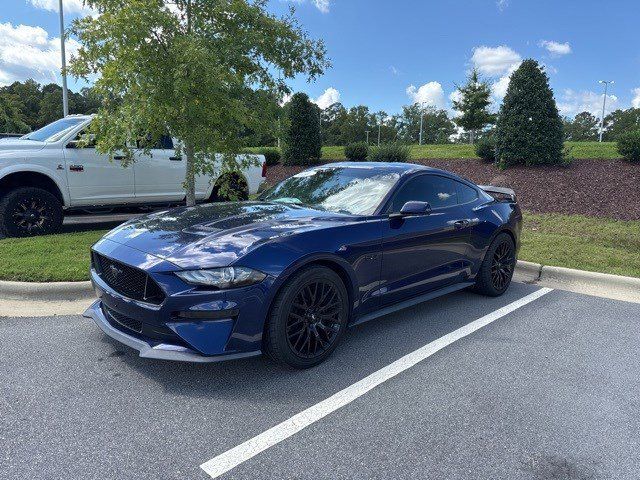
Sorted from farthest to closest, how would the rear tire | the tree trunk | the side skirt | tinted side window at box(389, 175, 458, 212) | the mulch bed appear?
the mulch bed, the tree trunk, the rear tire, tinted side window at box(389, 175, 458, 212), the side skirt

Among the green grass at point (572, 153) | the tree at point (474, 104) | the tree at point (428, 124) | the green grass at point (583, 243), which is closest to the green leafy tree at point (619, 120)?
the tree at point (428, 124)

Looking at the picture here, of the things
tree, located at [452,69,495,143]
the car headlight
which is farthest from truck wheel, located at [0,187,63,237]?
tree, located at [452,69,495,143]

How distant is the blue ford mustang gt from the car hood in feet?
0.04

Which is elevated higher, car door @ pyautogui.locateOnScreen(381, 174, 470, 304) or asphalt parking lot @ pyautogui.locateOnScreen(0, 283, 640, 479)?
car door @ pyautogui.locateOnScreen(381, 174, 470, 304)

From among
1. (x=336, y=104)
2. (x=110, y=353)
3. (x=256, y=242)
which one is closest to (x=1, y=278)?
(x=110, y=353)

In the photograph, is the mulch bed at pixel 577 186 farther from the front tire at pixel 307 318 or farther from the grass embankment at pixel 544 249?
the front tire at pixel 307 318

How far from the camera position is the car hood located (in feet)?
10.0

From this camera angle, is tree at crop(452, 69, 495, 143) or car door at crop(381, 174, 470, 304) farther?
tree at crop(452, 69, 495, 143)

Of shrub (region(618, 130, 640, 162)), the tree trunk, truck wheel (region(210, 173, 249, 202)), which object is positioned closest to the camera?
the tree trunk

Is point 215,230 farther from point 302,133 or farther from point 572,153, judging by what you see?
point 572,153

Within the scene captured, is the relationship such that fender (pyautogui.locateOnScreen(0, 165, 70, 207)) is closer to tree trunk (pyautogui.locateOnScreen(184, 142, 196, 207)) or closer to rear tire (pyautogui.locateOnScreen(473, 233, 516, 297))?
tree trunk (pyautogui.locateOnScreen(184, 142, 196, 207))

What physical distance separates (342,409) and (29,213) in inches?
230

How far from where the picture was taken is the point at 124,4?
5.83m

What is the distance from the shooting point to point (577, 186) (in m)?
10.6
